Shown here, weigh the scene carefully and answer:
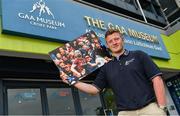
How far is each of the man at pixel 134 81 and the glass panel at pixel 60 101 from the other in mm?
3812

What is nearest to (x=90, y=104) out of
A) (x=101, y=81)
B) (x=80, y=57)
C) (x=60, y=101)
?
(x=60, y=101)

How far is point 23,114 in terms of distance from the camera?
19.7 ft

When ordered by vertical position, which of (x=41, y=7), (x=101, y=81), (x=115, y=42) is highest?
(x=41, y=7)

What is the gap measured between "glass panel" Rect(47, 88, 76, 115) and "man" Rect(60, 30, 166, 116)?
150 inches

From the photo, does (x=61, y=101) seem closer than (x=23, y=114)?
No

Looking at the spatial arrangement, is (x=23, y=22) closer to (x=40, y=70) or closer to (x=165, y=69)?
(x=40, y=70)

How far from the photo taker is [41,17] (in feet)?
19.0

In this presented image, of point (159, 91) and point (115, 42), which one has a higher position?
point (115, 42)

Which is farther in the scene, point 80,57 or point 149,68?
point 80,57

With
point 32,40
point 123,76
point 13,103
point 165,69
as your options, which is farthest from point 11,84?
point 165,69

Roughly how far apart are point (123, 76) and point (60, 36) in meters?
3.35

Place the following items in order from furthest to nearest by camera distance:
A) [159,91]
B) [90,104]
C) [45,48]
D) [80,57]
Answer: [90,104] < [45,48] < [80,57] < [159,91]

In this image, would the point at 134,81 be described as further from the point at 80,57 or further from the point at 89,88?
the point at 80,57

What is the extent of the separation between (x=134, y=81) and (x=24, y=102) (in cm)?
391
